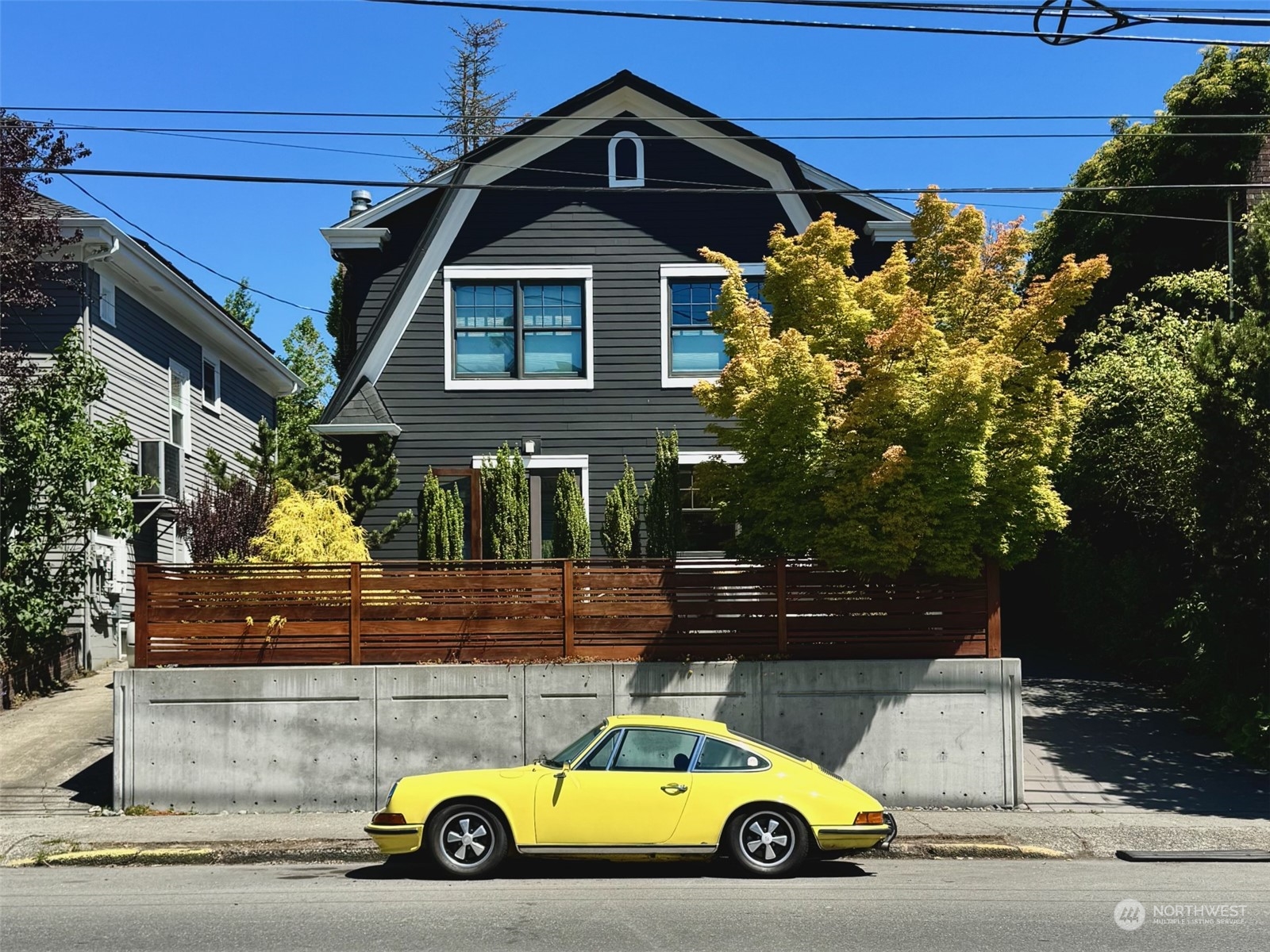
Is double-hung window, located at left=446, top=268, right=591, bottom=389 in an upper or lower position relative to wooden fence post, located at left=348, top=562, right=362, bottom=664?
upper

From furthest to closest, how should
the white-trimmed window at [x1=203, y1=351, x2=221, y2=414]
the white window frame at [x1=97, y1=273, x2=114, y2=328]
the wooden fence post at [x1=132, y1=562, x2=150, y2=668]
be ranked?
the white-trimmed window at [x1=203, y1=351, x2=221, y2=414] → the white window frame at [x1=97, y1=273, x2=114, y2=328] → the wooden fence post at [x1=132, y1=562, x2=150, y2=668]

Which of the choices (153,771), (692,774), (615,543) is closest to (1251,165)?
(615,543)

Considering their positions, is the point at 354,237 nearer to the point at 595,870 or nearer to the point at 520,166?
the point at 520,166

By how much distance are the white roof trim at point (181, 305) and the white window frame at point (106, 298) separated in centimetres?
15

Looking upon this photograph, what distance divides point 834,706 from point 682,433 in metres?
6.45

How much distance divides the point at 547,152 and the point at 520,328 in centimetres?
272

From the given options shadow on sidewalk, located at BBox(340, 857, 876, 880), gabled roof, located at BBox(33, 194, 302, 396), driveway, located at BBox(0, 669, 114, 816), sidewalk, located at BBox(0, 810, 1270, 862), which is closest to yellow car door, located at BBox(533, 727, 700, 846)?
shadow on sidewalk, located at BBox(340, 857, 876, 880)

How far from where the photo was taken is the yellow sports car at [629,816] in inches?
372

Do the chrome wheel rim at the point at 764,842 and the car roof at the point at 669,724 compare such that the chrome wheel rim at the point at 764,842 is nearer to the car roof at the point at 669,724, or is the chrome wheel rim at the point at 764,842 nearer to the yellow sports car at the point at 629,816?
the yellow sports car at the point at 629,816

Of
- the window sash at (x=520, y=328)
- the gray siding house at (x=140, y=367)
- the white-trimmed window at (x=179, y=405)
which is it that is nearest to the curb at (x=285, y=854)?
the gray siding house at (x=140, y=367)

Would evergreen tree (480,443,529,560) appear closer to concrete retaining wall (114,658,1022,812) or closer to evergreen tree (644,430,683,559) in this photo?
evergreen tree (644,430,683,559)

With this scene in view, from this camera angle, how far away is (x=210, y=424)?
26.4m

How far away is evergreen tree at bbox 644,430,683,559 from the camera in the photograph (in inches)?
648

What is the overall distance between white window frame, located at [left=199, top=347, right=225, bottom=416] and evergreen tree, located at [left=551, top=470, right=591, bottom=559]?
40.5 feet
